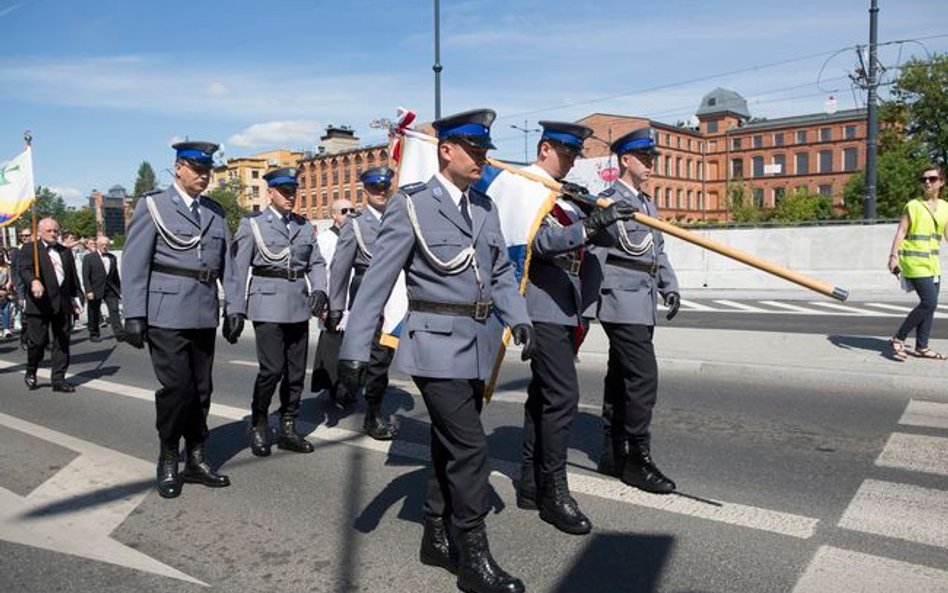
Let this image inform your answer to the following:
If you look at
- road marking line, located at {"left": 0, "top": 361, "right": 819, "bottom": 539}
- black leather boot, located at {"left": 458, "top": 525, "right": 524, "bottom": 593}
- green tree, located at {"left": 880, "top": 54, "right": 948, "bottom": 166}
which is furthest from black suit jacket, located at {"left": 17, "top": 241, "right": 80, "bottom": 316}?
green tree, located at {"left": 880, "top": 54, "right": 948, "bottom": 166}

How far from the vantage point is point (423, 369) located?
3674mm

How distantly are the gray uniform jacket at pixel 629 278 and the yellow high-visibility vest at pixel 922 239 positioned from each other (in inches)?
201

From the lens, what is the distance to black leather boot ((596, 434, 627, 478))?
523 centimetres

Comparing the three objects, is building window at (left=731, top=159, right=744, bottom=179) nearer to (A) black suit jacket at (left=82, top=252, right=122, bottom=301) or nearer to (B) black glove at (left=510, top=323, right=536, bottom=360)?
(A) black suit jacket at (left=82, top=252, right=122, bottom=301)

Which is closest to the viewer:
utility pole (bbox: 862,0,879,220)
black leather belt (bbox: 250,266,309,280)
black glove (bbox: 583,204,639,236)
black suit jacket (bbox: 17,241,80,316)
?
black glove (bbox: 583,204,639,236)

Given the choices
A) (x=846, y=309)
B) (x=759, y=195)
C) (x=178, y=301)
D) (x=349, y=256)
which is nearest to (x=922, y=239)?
(x=349, y=256)

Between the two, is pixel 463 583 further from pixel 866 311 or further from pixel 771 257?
pixel 771 257

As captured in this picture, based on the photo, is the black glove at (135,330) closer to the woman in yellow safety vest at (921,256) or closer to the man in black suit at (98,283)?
the woman in yellow safety vest at (921,256)

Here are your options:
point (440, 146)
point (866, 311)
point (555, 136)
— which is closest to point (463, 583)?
point (440, 146)

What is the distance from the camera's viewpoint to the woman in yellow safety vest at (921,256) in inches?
347

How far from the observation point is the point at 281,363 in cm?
619

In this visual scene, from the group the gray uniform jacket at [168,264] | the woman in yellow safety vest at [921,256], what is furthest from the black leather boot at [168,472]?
the woman in yellow safety vest at [921,256]

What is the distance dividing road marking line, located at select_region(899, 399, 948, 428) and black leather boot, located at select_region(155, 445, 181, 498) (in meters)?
5.61

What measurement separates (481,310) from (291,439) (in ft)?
9.66
